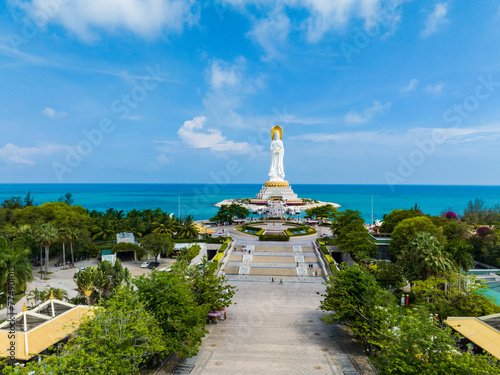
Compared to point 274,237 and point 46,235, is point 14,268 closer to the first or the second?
point 46,235

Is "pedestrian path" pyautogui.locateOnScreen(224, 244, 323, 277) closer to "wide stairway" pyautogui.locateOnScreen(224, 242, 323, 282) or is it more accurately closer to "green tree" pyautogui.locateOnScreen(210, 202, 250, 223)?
"wide stairway" pyautogui.locateOnScreen(224, 242, 323, 282)

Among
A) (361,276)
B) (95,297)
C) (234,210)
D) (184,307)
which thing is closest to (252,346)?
(184,307)

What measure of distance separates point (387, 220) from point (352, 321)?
33.8m

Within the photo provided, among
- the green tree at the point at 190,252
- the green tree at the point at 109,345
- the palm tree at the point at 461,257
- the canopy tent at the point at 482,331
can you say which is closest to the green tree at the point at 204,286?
the green tree at the point at 109,345

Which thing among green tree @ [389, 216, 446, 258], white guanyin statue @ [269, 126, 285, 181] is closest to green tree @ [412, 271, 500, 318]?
green tree @ [389, 216, 446, 258]

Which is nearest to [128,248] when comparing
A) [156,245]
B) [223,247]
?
[156,245]

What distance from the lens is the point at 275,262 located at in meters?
35.8

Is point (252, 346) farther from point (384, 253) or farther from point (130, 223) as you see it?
point (130, 223)

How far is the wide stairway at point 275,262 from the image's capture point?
3247 cm

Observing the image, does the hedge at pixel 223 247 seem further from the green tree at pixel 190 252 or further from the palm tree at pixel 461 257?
the palm tree at pixel 461 257

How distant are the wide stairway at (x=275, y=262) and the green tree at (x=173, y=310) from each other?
1591 centimetres

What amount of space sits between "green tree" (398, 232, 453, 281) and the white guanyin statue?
66.5m

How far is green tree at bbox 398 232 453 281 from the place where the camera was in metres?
23.4

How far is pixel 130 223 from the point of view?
4669 centimetres
